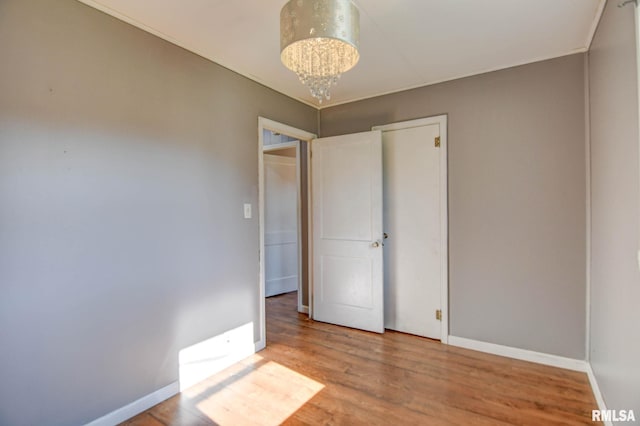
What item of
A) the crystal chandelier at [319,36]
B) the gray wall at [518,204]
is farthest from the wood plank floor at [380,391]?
the crystal chandelier at [319,36]

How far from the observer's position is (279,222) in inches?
195

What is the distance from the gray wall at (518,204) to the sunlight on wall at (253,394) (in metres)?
1.55

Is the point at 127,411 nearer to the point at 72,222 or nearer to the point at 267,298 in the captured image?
the point at 72,222

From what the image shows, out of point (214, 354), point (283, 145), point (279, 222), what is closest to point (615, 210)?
point (214, 354)

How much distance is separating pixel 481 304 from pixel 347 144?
Answer: 1961 millimetres

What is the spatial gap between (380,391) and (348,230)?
156 cm

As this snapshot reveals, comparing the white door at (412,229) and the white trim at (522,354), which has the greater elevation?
the white door at (412,229)

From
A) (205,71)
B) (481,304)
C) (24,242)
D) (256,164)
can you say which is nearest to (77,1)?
(205,71)

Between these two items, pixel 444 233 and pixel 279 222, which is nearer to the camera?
pixel 444 233

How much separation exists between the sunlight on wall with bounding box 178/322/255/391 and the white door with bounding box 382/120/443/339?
4.75 ft

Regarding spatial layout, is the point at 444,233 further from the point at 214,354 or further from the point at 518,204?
the point at 214,354

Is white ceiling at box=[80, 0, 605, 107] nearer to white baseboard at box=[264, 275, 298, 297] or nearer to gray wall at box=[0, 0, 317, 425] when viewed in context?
gray wall at box=[0, 0, 317, 425]

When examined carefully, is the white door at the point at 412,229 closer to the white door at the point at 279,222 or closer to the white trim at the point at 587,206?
the white trim at the point at 587,206

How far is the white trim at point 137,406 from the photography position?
1.83m
